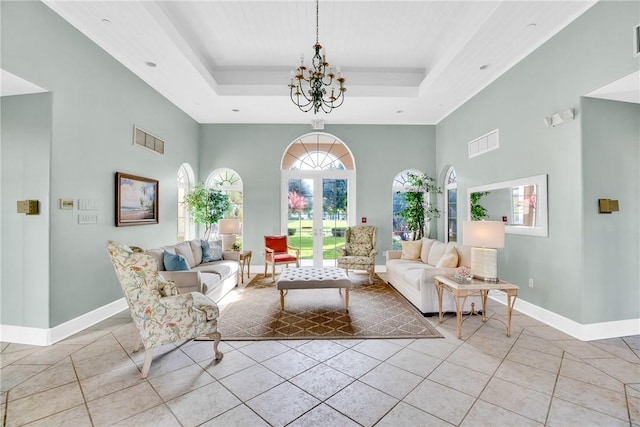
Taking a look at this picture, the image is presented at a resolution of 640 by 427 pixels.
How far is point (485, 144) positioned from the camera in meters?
4.77

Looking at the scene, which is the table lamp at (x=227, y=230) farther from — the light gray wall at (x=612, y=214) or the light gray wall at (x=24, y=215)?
the light gray wall at (x=612, y=214)

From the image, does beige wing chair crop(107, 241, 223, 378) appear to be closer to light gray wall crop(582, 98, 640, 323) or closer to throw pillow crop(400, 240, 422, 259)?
throw pillow crop(400, 240, 422, 259)

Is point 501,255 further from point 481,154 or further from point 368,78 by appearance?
point 368,78

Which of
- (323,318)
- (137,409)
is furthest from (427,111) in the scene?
(137,409)

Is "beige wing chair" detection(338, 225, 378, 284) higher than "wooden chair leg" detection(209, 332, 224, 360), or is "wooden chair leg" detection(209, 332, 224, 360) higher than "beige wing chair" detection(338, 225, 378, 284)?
"beige wing chair" detection(338, 225, 378, 284)

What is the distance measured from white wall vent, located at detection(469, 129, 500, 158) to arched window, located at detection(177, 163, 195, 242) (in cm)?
566

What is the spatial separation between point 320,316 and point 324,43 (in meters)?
3.80

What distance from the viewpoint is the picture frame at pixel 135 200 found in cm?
398

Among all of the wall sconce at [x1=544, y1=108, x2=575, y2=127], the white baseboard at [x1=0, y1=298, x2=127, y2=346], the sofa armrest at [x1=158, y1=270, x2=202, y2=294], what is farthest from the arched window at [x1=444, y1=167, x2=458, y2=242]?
the white baseboard at [x1=0, y1=298, x2=127, y2=346]

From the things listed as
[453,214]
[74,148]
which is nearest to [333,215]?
[453,214]

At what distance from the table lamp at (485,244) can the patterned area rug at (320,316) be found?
87cm

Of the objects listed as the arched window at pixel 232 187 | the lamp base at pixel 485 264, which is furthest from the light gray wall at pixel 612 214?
the arched window at pixel 232 187

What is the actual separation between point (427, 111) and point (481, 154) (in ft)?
5.18

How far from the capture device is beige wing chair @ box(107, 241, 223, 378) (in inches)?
90.9
